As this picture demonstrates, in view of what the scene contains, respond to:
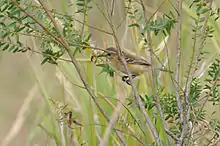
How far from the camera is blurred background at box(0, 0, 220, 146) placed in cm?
287

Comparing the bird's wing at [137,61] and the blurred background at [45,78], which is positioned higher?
the blurred background at [45,78]

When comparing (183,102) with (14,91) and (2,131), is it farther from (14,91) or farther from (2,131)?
(14,91)

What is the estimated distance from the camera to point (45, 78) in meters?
3.19

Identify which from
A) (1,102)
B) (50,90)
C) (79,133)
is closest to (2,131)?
(1,102)

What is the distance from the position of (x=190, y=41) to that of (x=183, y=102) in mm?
1046

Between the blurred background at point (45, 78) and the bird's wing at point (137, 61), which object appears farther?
the blurred background at point (45, 78)

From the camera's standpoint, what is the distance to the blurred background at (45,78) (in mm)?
2871

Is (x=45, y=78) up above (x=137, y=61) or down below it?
above

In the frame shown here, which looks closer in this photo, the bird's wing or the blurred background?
the bird's wing

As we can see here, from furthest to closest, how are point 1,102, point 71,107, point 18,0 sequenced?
point 1,102, point 71,107, point 18,0

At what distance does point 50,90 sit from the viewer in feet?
10.4

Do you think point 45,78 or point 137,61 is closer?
point 137,61

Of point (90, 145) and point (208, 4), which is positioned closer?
point (208, 4)

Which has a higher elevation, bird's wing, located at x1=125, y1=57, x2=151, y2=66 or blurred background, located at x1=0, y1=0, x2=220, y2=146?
blurred background, located at x1=0, y1=0, x2=220, y2=146
